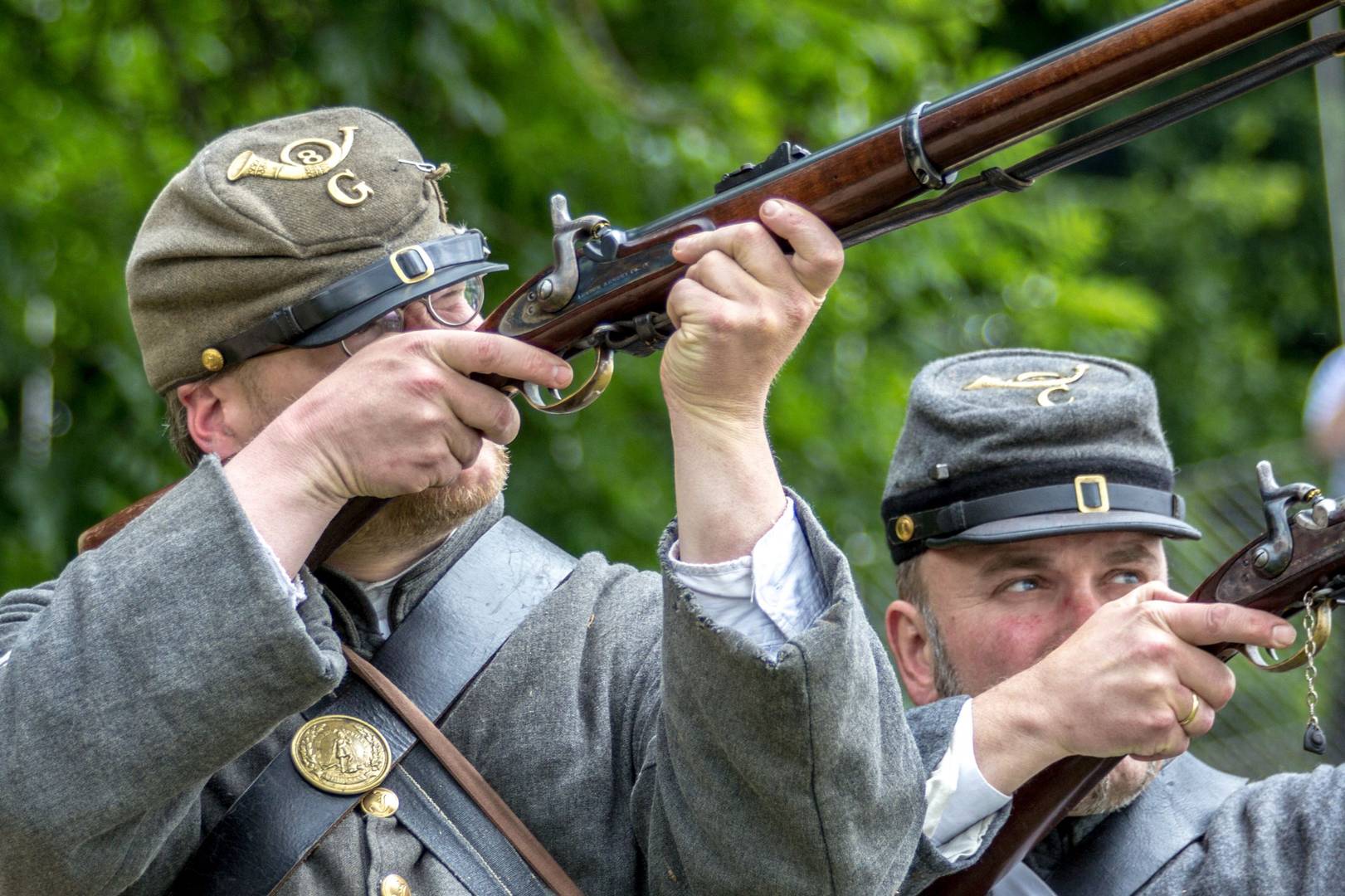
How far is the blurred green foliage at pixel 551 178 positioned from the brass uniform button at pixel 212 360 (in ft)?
7.79

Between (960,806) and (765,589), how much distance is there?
0.54 meters

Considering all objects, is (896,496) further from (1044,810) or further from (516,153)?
(516,153)

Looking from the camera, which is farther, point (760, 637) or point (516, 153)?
point (516, 153)

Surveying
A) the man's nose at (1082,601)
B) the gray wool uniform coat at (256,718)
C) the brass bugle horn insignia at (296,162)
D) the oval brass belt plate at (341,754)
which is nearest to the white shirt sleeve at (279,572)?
the gray wool uniform coat at (256,718)

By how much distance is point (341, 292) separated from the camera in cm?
283

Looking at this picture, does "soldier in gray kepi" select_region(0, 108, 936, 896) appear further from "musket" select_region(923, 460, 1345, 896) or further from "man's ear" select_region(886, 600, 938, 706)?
"man's ear" select_region(886, 600, 938, 706)

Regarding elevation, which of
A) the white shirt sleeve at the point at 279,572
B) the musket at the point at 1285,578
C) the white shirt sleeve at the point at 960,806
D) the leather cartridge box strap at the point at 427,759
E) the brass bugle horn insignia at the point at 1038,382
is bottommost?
the white shirt sleeve at the point at 960,806

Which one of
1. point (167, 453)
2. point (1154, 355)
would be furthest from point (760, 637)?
point (1154, 355)

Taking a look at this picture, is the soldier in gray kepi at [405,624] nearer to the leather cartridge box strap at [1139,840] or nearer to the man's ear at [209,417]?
the man's ear at [209,417]

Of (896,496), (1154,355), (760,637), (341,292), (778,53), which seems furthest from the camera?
(1154,355)

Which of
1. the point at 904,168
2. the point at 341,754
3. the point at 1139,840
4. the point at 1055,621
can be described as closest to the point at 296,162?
the point at 341,754

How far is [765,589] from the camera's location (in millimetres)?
2367

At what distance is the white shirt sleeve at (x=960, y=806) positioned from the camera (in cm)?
262

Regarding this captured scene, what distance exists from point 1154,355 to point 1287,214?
1.60 metres
